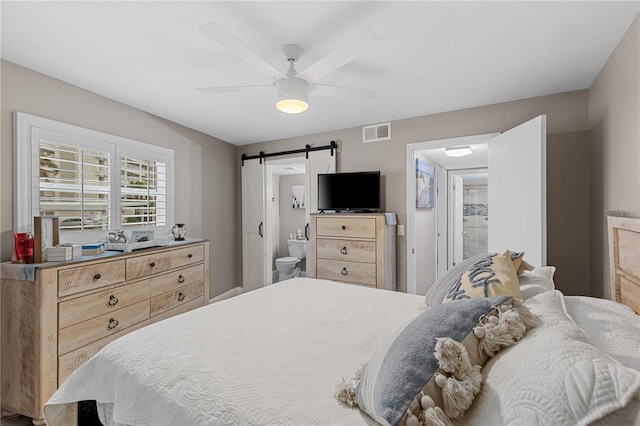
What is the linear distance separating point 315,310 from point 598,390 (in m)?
1.23

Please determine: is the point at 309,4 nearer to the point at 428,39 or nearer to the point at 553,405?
the point at 428,39

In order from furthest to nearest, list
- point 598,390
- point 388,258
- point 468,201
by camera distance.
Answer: point 468,201 < point 388,258 < point 598,390

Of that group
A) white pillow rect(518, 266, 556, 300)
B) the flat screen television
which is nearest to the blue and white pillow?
white pillow rect(518, 266, 556, 300)

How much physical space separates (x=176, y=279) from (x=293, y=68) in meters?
2.24

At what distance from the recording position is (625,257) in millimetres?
1279

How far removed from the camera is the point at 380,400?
72 cm

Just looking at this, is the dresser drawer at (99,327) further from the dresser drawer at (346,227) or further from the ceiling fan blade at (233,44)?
the ceiling fan blade at (233,44)

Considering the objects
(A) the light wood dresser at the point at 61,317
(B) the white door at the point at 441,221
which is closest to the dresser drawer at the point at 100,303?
(A) the light wood dresser at the point at 61,317

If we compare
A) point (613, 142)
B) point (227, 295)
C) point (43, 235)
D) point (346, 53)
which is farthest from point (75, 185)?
point (613, 142)

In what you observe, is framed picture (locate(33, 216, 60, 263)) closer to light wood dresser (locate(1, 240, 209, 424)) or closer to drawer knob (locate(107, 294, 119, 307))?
light wood dresser (locate(1, 240, 209, 424))

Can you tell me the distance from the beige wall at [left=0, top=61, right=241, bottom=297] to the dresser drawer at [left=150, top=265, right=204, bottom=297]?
2.70 feet

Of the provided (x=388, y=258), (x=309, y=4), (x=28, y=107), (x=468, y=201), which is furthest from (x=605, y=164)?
(x=468, y=201)

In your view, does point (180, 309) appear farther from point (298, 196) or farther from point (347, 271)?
point (298, 196)

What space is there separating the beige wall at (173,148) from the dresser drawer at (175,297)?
37.0 inches
